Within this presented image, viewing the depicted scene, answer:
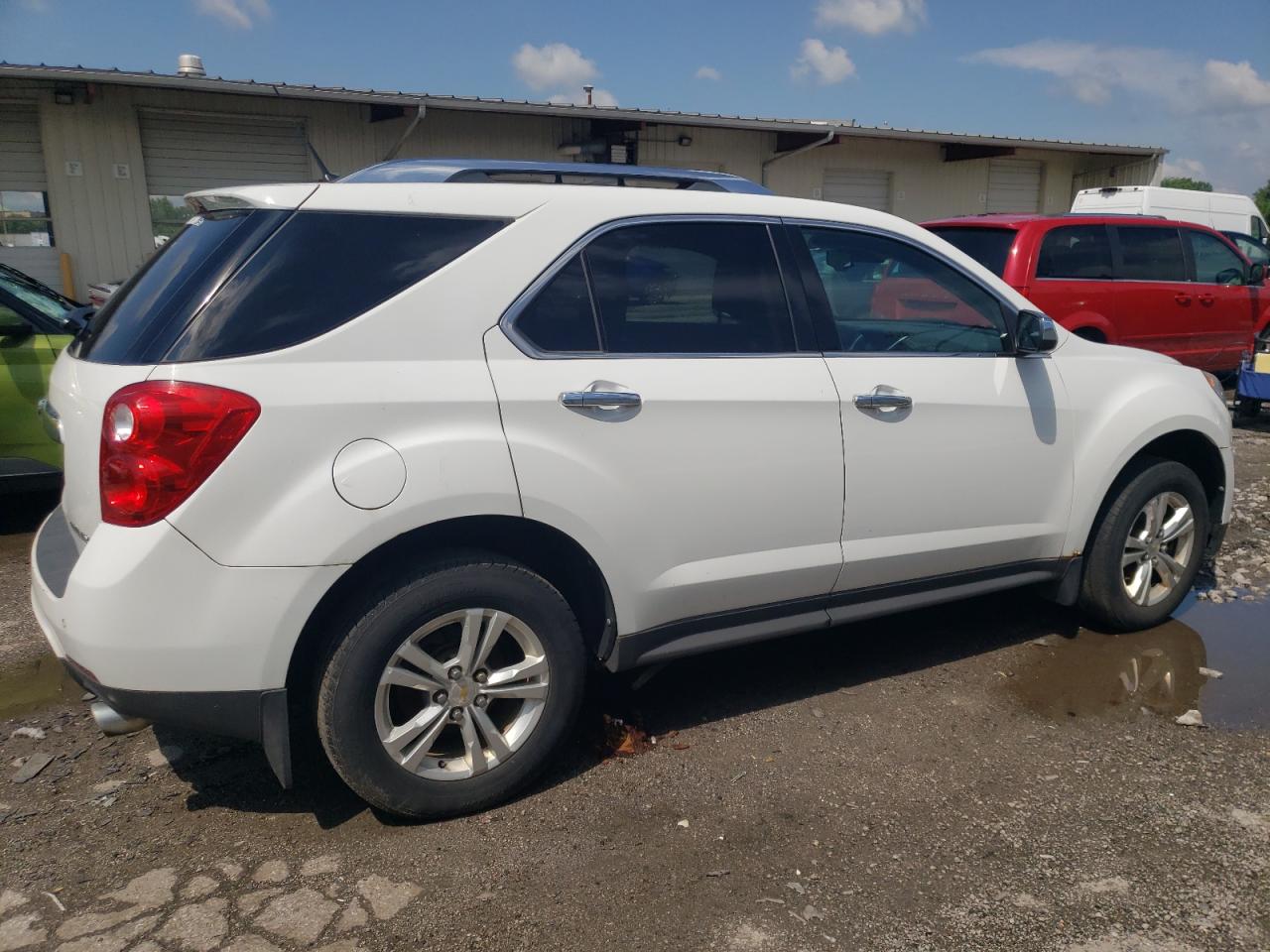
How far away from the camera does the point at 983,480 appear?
3.87 metres

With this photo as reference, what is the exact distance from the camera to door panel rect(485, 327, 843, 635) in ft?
9.78

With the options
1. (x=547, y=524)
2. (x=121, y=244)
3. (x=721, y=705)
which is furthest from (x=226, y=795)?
(x=121, y=244)

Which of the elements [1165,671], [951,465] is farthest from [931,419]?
[1165,671]

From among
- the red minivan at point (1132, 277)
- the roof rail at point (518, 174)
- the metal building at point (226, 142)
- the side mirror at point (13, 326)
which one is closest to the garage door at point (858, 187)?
the metal building at point (226, 142)

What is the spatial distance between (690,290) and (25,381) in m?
4.42

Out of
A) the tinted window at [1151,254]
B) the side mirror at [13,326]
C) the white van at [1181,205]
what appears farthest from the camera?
the white van at [1181,205]

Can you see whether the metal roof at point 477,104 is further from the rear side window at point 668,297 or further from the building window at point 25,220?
the rear side window at point 668,297

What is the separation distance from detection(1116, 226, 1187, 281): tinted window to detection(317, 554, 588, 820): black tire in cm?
778

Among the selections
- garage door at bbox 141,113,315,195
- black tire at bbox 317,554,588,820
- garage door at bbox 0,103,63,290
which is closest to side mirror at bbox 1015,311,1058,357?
black tire at bbox 317,554,588,820

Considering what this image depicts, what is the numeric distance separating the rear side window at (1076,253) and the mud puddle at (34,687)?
24.1 ft

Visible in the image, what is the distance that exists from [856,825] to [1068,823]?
65cm

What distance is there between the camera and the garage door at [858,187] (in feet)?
62.2

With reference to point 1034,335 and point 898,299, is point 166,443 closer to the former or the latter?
point 898,299

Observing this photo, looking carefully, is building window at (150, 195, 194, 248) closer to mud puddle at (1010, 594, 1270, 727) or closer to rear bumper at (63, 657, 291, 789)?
rear bumper at (63, 657, 291, 789)
